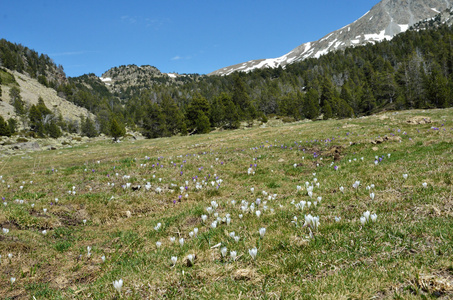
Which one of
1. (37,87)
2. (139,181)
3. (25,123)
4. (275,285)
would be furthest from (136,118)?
(275,285)

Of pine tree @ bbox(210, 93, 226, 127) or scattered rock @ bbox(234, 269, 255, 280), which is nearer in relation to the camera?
scattered rock @ bbox(234, 269, 255, 280)

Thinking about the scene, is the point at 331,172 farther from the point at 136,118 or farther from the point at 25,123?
the point at 136,118

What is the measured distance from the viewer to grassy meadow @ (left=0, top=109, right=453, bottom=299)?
305 centimetres

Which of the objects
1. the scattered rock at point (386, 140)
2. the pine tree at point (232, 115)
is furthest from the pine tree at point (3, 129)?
the scattered rock at point (386, 140)

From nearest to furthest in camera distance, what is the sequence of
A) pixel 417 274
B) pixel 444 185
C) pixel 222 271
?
1. pixel 417 274
2. pixel 222 271
3. pixel 444 185

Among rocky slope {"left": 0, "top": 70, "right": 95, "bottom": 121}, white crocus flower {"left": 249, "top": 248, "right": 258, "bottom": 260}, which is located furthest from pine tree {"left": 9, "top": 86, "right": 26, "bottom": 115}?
white crocus flower {"left": 249, "top": 248, "right": 258, "bottom": 260}

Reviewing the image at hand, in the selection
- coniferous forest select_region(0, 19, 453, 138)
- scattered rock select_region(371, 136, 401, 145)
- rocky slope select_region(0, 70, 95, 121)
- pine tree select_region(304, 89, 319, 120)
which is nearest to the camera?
scattered rock select_region(371, 136, 401, 145)

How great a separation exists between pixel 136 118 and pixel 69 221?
464ft

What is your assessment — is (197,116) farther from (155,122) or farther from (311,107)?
(311,107)

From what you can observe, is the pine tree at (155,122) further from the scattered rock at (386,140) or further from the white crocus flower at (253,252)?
the white crocus flower at (253,252)

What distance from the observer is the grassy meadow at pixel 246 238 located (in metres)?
3.05

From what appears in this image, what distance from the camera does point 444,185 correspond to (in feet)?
17.8

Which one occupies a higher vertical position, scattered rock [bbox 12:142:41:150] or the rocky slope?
the rocky slope

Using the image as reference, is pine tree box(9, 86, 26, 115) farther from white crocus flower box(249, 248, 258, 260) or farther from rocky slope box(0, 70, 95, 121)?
white crocus flower box(249, 248, 258, 260)
